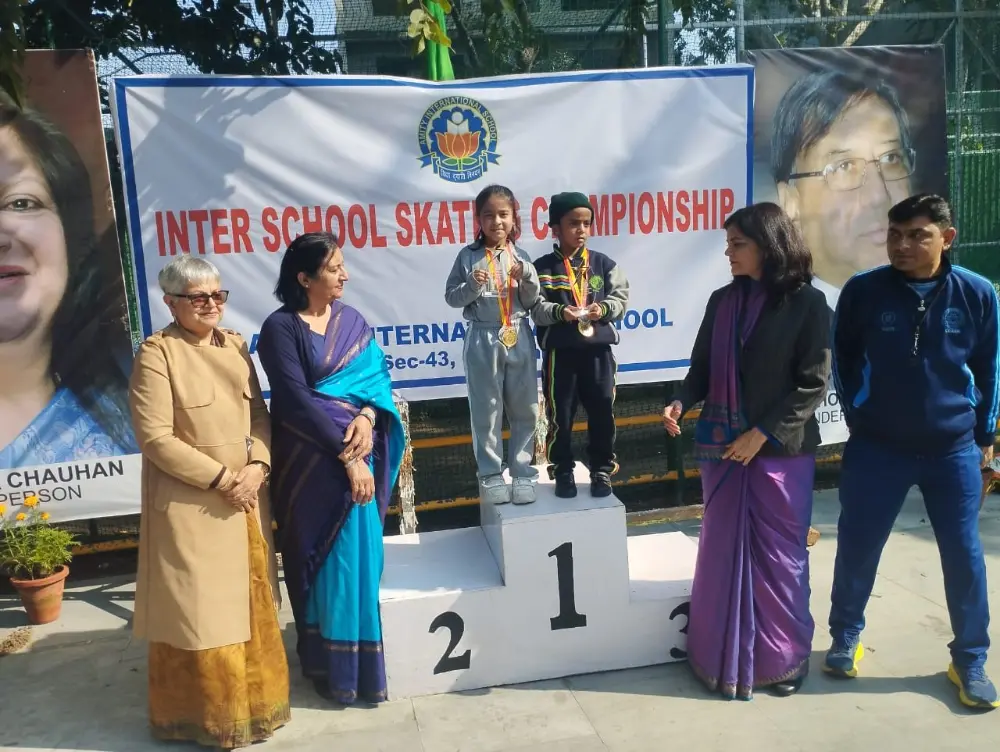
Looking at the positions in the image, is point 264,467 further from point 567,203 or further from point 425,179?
point 425,179

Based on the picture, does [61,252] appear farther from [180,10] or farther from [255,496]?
[255,496]

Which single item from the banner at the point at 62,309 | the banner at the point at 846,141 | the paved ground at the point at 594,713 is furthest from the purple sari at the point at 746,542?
the banner at the point at 62,309

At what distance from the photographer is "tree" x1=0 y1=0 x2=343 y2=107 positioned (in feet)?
13.8

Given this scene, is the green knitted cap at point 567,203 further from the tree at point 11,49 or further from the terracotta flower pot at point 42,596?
the terracotta flower pot at point 42,596

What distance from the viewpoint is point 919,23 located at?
486cm

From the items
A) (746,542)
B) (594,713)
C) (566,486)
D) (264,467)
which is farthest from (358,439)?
(746,542)

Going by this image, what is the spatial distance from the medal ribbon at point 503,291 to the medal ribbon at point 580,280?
0.22 metres

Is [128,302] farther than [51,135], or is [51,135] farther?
[128,302]

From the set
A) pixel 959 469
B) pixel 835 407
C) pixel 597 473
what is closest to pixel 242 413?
pixel 597 473

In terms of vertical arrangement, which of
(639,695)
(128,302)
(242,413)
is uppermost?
(128,302)

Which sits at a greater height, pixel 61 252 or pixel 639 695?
pixel 61 252

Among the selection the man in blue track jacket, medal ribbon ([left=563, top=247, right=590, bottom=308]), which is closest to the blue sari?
medal ribbon ([left=563, top=247, right=590, bottom=308])

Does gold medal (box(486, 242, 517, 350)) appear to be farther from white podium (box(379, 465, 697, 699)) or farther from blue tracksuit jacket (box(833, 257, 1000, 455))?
blue tracksuit jacket (box(833, 257, 1000, 455))

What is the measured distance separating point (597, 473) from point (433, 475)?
2682mm
